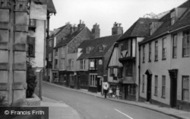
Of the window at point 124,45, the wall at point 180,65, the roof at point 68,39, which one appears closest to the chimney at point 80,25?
the roof at point 68,39

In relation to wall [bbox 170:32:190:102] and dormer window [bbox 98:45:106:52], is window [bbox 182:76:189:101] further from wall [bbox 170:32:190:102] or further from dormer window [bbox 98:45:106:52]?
dormer window [bbox 98:45:106:52]

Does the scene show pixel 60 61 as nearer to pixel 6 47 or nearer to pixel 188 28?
pixel 188 28

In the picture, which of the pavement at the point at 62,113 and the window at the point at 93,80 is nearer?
the pavement at the point at 62,113

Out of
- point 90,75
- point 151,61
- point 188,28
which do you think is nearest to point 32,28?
point 188,28

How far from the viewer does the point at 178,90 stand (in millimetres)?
27172

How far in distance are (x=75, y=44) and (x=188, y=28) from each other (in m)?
54.4

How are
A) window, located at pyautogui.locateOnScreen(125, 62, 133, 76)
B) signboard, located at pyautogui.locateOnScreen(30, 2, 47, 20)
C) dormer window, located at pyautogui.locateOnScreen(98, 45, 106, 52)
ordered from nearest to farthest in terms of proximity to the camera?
1. signboard, located at pyautogui.locateOnScreen(30, 2, 47, 20)
2. window, located at pyautogui.locateOnScreen(125, 62, 133, 76)
3. dormer window, located at pyautogui.locateOnScreen(98, 45, 106, 52)

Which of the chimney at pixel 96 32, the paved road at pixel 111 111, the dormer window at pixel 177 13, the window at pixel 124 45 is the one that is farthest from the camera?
the chimney at pixel 96 32

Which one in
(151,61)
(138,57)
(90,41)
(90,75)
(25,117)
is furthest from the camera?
(90,41)

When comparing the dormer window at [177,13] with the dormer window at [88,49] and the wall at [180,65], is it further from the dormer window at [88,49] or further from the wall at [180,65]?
the dormer window at [88,49]

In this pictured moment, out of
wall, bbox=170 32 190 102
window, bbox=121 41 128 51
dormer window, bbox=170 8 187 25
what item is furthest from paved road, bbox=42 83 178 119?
window, bbox=121 41 128 51

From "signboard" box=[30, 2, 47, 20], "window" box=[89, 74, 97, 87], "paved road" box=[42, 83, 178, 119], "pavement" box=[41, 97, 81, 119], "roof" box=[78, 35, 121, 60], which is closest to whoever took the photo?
"pavement" box=[41, 97, 81, 119]

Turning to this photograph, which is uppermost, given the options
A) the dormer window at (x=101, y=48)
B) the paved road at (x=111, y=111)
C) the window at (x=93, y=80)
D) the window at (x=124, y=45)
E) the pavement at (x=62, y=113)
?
the dormer window at (x=101, y=48)

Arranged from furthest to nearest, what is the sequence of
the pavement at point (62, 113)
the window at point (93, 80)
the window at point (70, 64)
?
the window at point (70, 64) → the window at point (93, 80) → the pavement at point (62, 113)
